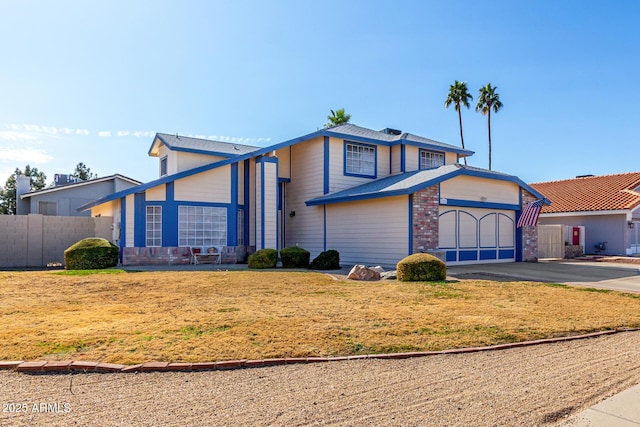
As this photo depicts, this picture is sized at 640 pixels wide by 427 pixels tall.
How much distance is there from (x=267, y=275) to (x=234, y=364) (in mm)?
8722

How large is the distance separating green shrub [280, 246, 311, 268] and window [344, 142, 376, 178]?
5628 millimetres

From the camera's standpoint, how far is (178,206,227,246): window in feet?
60.1

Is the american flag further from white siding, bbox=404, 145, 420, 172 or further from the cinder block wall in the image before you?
the cinder block wall

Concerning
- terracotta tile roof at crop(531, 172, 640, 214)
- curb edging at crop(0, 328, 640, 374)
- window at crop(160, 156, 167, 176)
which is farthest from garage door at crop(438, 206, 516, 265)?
curb edging at crop(0, 328, 640, 374)

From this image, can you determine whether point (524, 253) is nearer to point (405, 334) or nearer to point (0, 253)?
point (405, 334)

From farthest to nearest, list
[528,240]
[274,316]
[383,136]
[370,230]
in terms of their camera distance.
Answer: [383,136], [528,240], [370,230], [274,316]

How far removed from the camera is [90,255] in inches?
632

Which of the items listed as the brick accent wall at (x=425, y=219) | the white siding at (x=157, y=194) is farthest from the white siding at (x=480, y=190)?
the white siding at (x=157, y=194)

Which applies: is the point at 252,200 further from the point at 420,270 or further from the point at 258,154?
the point at 420,270

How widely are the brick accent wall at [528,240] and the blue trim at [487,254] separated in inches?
70.1

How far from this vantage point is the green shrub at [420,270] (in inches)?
493

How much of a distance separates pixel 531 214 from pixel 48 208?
2799 centimetres

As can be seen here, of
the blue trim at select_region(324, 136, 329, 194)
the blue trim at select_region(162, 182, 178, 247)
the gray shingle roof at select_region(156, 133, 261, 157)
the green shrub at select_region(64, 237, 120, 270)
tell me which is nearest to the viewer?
the green shrub at select_region(64, 237, 120, 270)

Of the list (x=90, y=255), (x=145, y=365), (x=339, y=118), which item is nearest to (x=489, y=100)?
(x=339, y=118)
